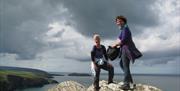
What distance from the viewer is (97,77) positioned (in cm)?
1909

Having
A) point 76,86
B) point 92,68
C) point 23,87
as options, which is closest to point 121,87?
point 92,68

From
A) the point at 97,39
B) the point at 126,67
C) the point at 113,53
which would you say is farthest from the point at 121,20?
the point at 126,67

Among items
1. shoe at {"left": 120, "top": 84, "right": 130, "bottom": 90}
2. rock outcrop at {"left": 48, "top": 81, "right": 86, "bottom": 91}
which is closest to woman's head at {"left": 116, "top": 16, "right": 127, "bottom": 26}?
shoe at {"left": 120, "top": 84, "right": 130, "bottom": 90}

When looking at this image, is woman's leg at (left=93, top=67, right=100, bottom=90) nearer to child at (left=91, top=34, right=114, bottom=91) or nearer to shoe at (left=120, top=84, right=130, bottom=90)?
child at (left=91, top=34, right=114, bottom=91)

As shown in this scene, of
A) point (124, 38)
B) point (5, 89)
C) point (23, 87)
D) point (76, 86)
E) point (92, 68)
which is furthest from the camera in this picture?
point (23, 87)

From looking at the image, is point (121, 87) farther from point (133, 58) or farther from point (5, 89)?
point (5, 89)

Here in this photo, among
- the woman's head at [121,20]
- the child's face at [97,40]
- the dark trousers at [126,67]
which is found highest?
the woman's head at [121,20]

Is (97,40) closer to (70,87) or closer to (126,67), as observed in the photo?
(126,67)

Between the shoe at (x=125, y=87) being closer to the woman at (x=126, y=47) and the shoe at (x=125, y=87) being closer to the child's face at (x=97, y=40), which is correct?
the woman at (x=126, y=47)

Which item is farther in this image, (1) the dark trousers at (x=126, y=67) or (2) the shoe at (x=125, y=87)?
(2) the shoe at (x=125, y=87)

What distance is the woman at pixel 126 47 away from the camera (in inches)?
704

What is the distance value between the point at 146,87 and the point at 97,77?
2.45 m

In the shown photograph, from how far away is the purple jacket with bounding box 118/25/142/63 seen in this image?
58.7 ft

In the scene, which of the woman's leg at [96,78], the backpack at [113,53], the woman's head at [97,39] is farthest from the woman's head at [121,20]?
the woman's leg at [96,78]
